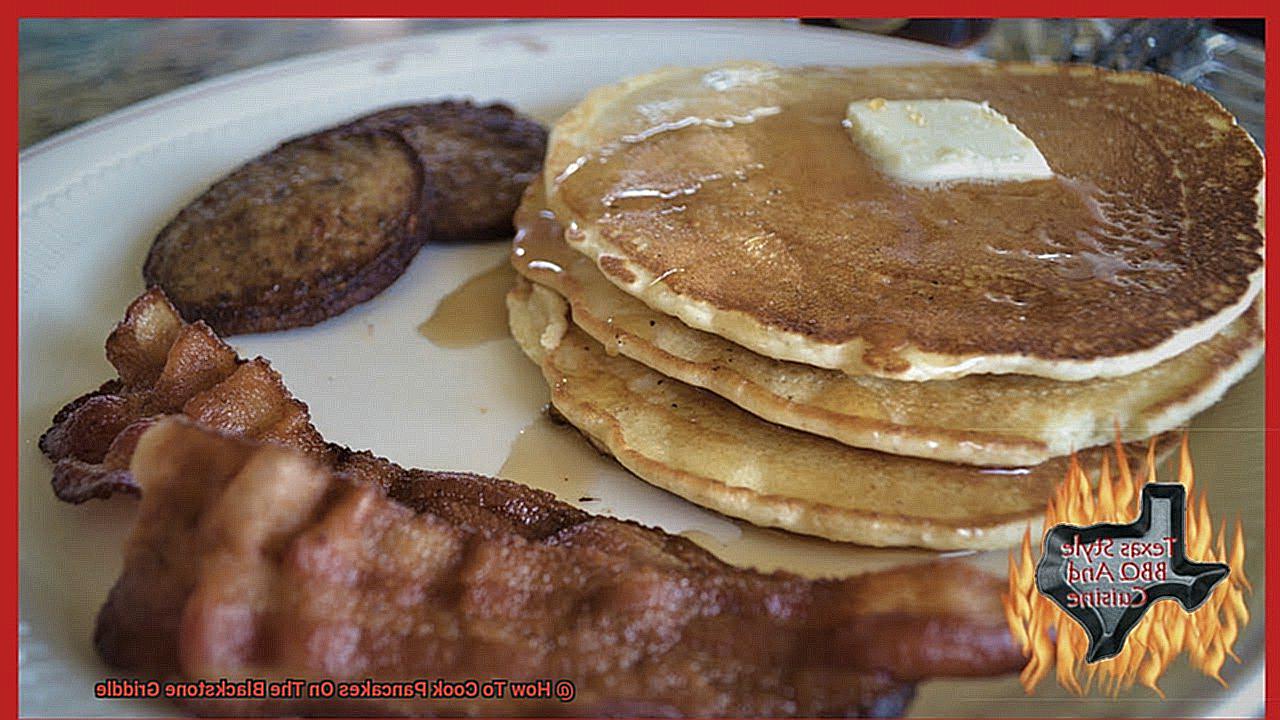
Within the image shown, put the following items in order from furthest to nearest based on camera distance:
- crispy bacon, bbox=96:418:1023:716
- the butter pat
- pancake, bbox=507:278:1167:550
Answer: the butter pat
pancake, bbox=507:278:1167:550
crispy bacon, bbox=96:418:1023:716

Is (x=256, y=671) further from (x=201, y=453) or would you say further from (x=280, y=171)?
(x=280, y=171)

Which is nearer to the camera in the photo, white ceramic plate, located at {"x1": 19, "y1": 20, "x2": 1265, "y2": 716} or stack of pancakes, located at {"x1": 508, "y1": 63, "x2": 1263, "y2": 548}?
white ceramic plate, located at {"x1": 19, "y1": 20, "x2": 1265, "y2": 716}

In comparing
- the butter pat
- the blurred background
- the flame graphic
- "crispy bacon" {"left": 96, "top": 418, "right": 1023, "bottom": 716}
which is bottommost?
the blurred background

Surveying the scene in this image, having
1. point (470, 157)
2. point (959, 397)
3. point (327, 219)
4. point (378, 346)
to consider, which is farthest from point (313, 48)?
point (959, 397)

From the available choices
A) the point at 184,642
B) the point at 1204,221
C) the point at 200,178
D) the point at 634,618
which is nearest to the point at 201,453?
the point at 184,642

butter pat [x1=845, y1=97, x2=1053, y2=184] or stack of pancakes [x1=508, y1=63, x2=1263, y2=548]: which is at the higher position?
butter pat [x1=845, y1=97, x2=1053, y2=184]

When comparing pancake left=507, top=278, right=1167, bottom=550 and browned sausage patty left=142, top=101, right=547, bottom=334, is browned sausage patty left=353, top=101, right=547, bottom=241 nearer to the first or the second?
browned sausage patty left=142, top=101, right=547, bottom=334

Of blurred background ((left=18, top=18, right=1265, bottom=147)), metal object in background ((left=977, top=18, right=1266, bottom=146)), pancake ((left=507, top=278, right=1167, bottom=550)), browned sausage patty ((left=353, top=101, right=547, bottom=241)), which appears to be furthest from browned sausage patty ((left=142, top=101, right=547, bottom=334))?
metal object in background ((left=977, top=18, right=1266, bottom=146))
